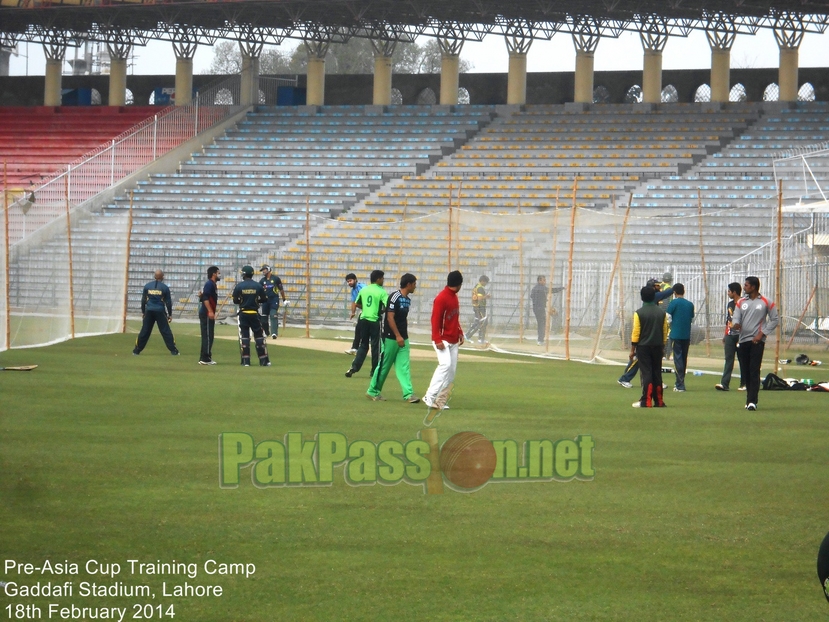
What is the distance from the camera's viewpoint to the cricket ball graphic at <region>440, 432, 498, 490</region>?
8992 mm

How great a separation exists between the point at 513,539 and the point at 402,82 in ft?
146

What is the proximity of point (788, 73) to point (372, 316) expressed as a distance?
2776 centimetres

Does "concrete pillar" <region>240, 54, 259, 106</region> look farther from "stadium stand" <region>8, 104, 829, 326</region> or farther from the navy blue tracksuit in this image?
the navy blue tracksuit

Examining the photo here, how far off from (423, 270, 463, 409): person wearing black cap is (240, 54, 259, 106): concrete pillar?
34916mm

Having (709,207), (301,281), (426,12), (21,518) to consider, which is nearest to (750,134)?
(709,207)

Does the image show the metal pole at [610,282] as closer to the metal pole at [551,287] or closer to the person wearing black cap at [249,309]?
the metal pole at [551,287]

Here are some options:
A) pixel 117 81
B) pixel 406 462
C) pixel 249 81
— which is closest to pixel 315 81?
pixel 249 81

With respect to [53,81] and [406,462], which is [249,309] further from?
[53,81]

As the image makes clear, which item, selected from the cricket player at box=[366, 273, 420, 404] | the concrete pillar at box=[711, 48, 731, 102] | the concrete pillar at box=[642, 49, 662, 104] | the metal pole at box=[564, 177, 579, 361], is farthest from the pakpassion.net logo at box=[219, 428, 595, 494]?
the concrete pillar at box=[642, 49, 662, 104]

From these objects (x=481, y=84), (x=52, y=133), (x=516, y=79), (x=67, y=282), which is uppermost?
(x=481, y=84)

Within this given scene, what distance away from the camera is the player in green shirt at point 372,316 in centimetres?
1603

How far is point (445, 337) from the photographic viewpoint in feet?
45.1

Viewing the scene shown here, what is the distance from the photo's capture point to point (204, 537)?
7.18 m

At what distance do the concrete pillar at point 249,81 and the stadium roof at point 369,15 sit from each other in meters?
1.41
